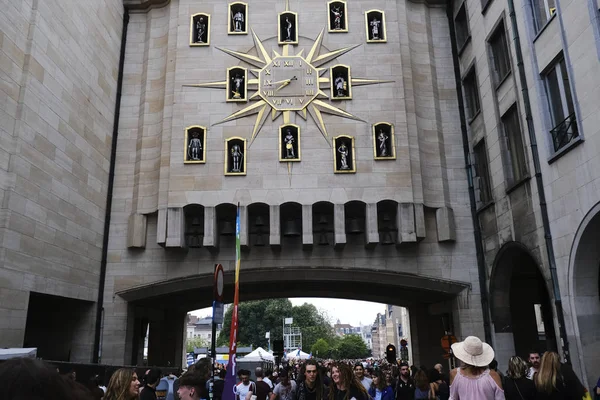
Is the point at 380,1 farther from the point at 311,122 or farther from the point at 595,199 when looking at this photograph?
the point at 595,199

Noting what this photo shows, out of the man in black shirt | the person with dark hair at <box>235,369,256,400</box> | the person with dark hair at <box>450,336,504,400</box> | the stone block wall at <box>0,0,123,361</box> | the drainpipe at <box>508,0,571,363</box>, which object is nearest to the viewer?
the person with dark hair at <box>450,336,504,400</box>

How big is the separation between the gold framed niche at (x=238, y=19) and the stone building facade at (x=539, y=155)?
1072 cm

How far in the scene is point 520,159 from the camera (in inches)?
758

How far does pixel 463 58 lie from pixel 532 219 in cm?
1031

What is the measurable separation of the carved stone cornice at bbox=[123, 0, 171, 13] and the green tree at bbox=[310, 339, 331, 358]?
260 feet

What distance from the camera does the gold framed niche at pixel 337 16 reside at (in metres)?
25.4

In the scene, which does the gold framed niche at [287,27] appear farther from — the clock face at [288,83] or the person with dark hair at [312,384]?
the person with dark hair at [312,384]

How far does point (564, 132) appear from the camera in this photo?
16016 mm

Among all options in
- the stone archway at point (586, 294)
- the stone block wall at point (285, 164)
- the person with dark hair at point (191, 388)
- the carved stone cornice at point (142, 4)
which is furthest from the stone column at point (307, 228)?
the person with dark hair at point (191, 388)

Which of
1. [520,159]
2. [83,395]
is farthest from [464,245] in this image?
[83,395]

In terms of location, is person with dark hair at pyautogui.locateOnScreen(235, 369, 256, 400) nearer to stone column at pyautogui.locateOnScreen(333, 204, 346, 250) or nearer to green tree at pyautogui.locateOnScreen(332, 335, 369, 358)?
stone column at pyautogui.locateOnScreen(333, 204, 346, 250)

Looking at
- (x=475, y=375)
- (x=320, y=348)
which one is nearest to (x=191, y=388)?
(x=475, y=375)

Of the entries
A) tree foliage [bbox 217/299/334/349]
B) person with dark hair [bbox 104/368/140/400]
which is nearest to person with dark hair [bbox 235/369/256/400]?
person with dark hair [bbox 104/368/140/400]

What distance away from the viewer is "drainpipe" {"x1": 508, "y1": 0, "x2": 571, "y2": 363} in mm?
15799
